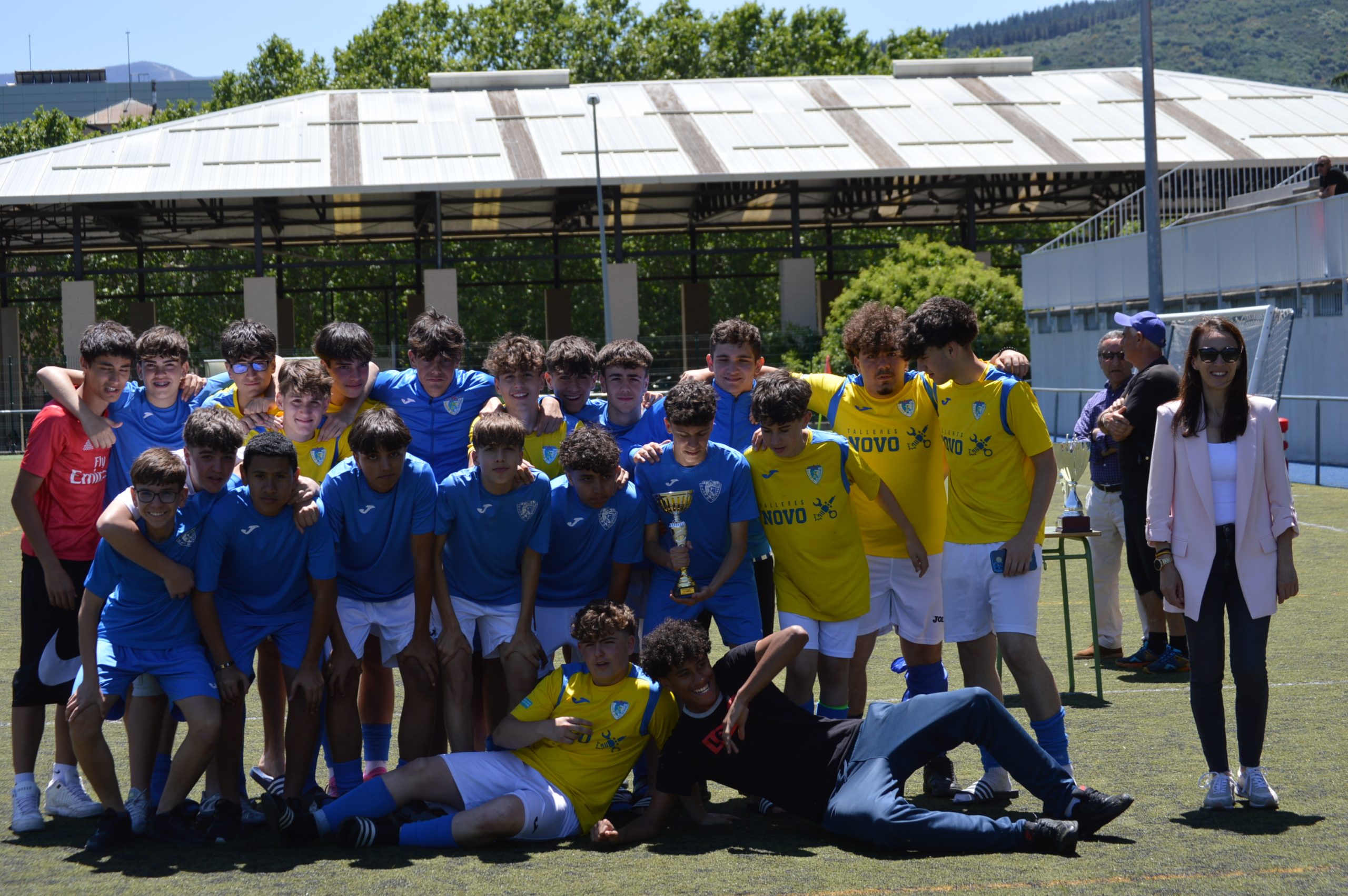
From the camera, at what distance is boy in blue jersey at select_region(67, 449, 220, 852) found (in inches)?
201

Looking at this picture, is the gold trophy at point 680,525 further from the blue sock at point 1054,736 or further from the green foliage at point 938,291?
the green foliage at point 938,291

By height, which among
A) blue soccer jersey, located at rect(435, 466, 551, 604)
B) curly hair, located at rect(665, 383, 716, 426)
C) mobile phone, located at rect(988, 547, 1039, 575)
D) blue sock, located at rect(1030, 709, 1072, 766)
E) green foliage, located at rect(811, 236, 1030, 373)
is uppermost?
green foliage, located at rect(811, 236, 1030, 373)

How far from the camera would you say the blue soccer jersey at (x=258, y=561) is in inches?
207

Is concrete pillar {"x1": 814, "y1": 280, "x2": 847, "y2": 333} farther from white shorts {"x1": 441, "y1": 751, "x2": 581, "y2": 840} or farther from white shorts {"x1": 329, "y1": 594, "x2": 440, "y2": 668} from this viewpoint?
white shorts {"x1": 441, "y1": 751, "x2": 581, "y2": 840}

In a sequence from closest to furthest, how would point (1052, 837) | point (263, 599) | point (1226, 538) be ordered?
point (1052, 837) < point (1226, 538) < point (263, 599)

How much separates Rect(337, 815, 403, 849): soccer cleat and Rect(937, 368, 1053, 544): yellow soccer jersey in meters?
2.56

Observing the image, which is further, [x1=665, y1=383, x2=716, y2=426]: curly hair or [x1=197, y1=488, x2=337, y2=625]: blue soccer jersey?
[x1=665, y1=383, x2=716, y2=426]: curly hair

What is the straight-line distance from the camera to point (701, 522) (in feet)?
18.9

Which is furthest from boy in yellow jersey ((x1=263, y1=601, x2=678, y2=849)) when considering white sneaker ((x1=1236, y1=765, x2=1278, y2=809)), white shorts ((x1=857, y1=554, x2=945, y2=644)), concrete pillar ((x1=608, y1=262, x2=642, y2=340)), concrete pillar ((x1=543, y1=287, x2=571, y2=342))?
concrete pillar ((x1=543, y1=287, x2=571, y2=342))

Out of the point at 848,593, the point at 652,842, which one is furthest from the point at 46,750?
the point at 848,593

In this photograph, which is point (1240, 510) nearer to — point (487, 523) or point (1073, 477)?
point (1073, 477)

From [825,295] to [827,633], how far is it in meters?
31.9

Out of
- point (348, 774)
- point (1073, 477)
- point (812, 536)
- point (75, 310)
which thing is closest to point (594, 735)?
point (348, 774)

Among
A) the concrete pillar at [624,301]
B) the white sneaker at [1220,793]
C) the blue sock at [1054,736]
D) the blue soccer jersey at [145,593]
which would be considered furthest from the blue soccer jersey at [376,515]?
the concrete pillar at [624,301]
